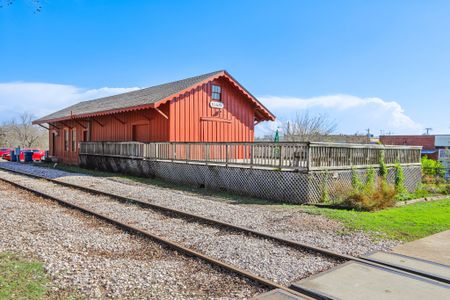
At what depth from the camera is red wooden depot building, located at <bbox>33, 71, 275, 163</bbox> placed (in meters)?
17.1

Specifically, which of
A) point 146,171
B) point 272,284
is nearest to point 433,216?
point 272,284

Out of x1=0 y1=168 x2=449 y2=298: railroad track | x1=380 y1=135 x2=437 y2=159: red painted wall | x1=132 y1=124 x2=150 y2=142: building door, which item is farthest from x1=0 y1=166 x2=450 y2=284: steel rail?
x1=380 y1=135 x2=437 y2=159: red painted wall

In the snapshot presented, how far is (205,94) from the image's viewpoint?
18.5 m

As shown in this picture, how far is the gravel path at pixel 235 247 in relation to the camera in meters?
4.70

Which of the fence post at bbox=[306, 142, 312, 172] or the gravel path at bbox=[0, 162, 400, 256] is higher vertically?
the fence post at bbox=[306, 142, 312, 172]

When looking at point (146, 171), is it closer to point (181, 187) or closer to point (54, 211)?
point (181, 187)

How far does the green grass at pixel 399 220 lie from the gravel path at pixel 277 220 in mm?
391

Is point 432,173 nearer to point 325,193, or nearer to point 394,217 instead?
point 325,193

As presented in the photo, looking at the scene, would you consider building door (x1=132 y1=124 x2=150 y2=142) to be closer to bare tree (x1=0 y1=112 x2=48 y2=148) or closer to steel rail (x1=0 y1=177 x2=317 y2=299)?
steel rail (x1=0 y1=177 x2=317 y2=299)

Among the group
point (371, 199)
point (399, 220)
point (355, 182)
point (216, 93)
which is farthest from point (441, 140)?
point (399, 220)

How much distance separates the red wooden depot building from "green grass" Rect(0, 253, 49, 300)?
11543mm

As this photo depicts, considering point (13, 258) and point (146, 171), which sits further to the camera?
point (146, 171)

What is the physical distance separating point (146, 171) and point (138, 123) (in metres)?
4.00

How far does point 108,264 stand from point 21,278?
1.04 metres
